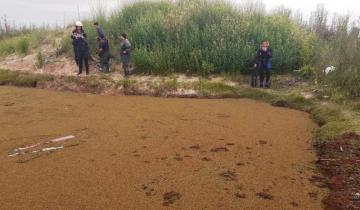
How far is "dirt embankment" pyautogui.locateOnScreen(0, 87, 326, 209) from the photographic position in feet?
14.5

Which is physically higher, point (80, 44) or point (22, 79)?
point (80, 44)

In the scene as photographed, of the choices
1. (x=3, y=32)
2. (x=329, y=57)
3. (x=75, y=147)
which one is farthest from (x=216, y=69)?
(x=3, y=32)

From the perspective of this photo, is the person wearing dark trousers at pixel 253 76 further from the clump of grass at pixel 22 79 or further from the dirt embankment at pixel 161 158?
the clump of grass at pixel 22 79

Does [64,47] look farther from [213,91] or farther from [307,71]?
[307,71]

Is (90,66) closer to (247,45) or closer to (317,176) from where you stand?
(247,45)

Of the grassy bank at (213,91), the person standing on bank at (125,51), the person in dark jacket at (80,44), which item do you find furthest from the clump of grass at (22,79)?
the person standing on bank at (125,51)

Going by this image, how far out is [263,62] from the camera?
983 centimetres

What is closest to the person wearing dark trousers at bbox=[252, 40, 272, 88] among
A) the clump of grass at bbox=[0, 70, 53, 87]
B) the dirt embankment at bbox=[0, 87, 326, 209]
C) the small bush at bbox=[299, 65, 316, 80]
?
the small bush at bbox=[299, 65, 316, 80]

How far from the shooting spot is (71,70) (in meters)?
12.0

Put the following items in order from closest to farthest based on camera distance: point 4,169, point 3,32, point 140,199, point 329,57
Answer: point 140,199 → point 4,169 → point 329,57 → point 3,32

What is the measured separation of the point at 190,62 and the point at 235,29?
157 cm

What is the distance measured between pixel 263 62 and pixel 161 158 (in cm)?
517

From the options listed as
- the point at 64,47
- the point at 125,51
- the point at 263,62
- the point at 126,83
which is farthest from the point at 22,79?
the point at 263,62

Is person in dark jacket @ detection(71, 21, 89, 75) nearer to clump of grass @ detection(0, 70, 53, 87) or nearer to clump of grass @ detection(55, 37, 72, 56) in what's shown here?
clump of grass @ detection(0, 70, 53, 87)
